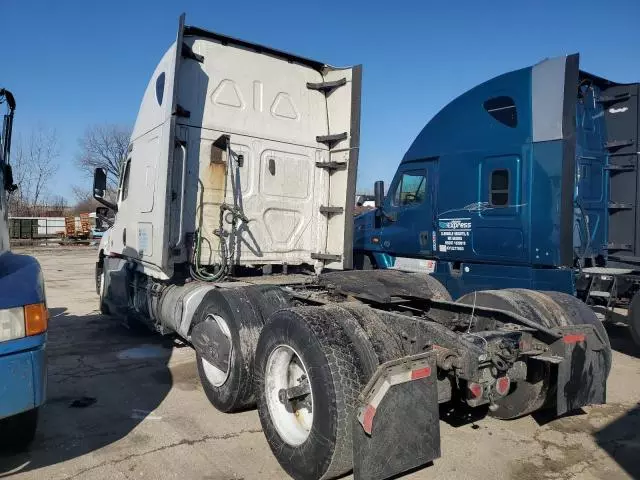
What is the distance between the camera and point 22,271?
10.8 feet

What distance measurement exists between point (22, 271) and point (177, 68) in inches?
103

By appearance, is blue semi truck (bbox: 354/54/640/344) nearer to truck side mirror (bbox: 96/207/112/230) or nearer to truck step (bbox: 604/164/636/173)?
truck step (bbox: 604/164/636/173)

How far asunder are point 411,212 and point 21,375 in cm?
634

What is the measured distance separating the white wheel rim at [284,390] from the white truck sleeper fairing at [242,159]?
212 cm

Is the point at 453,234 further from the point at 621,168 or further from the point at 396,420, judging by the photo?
the point at 396,420

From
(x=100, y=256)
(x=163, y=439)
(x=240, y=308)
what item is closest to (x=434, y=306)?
(x=240, y=308)

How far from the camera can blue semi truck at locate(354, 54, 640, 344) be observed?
6309 mm

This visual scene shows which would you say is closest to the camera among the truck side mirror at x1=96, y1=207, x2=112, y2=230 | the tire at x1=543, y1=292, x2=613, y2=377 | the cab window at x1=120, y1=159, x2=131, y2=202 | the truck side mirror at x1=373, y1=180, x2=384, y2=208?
the tire at x1=543, y1=292, x2=613, y2=377

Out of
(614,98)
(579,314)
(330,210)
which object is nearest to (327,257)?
(330,210)

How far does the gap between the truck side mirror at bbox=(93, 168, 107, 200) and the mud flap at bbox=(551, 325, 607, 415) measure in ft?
20.0

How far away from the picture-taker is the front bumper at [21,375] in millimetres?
2853

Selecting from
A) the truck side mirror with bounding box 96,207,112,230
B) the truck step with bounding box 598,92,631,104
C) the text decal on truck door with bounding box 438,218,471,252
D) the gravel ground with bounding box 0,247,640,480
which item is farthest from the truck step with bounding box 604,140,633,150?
the truck side mirror with bounding box 96,207,112,230

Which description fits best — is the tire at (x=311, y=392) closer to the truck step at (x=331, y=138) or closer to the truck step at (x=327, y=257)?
the truck step at (x=327, y=257)

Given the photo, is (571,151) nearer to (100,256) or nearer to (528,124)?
(528,124)
